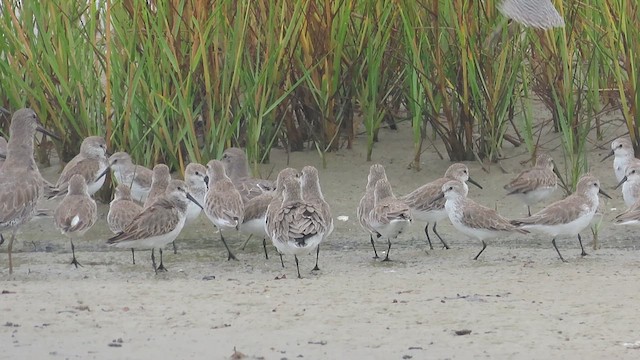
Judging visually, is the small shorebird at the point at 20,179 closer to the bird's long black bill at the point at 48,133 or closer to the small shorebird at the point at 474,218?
the bird's long black bill at the point at 48,133

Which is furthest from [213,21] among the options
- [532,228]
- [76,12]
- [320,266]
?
[532,228]

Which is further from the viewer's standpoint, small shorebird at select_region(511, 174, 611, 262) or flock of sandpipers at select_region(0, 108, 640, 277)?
small shorebird at select_region(511, 174, 611, 262)

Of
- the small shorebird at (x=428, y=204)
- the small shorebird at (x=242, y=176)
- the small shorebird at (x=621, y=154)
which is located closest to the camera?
the small shorebird at (x=428, y=204)

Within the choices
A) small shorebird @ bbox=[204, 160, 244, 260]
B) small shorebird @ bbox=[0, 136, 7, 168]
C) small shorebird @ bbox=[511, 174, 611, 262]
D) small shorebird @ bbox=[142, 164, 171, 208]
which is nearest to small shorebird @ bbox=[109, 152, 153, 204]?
small shorebird @ bbox=[142, 164, 171, 208]

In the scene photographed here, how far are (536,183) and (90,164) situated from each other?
322 cm

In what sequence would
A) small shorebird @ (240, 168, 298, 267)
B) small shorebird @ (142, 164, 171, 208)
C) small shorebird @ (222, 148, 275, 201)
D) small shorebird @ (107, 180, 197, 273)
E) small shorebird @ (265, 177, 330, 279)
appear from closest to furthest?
small shorebird @ (265, 177, 330, 279) < small shorebird @ (107, 180, 197, 273) < small shorebird @ (240, 168, 298, 267) < small shorebird @ (142, 164, 171, 208) < small shorebird @ (222, 148, 275, 201)

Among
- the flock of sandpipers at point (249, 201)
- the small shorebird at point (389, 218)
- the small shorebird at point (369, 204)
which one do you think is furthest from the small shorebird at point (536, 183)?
the small shorebird at point (389, 218)

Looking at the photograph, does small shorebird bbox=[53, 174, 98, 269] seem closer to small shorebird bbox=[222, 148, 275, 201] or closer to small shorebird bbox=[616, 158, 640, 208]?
small shorebird bbox=[222, 148, 275, 201]

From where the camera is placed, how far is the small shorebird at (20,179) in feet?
28.2

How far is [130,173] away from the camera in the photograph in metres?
9.73

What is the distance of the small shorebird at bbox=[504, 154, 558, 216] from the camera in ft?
31.3

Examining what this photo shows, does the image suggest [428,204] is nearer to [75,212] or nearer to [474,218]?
[474,218]

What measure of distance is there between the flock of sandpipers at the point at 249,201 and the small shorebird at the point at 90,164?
1 cm

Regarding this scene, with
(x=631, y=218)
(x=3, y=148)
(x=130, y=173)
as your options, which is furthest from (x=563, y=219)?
(x=3, y=148)
